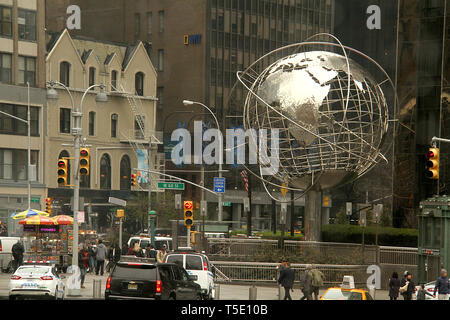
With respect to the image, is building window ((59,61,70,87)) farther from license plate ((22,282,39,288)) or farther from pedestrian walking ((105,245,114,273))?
license plate ((22,282,39,288))

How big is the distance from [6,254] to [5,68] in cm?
3193

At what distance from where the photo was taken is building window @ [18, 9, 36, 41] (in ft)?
232

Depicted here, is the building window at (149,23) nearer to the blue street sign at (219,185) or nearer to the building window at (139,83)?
the building window at (139,83)

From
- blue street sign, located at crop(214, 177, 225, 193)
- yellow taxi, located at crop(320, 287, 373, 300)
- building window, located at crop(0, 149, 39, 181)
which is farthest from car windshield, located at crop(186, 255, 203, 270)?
building window, located at crop(0, 149, 39, 181)

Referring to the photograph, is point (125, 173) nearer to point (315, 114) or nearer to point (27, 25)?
point (27, 25)

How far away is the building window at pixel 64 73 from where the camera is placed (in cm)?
7896

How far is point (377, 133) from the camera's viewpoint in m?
36.0

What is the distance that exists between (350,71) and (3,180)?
42.6 meters

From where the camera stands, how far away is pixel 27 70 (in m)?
71.7

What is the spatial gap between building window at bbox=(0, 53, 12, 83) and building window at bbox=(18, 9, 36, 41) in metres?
2.07

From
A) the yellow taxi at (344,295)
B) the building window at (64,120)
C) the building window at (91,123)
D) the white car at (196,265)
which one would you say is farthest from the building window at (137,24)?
the yellow taxi at (344,295)
